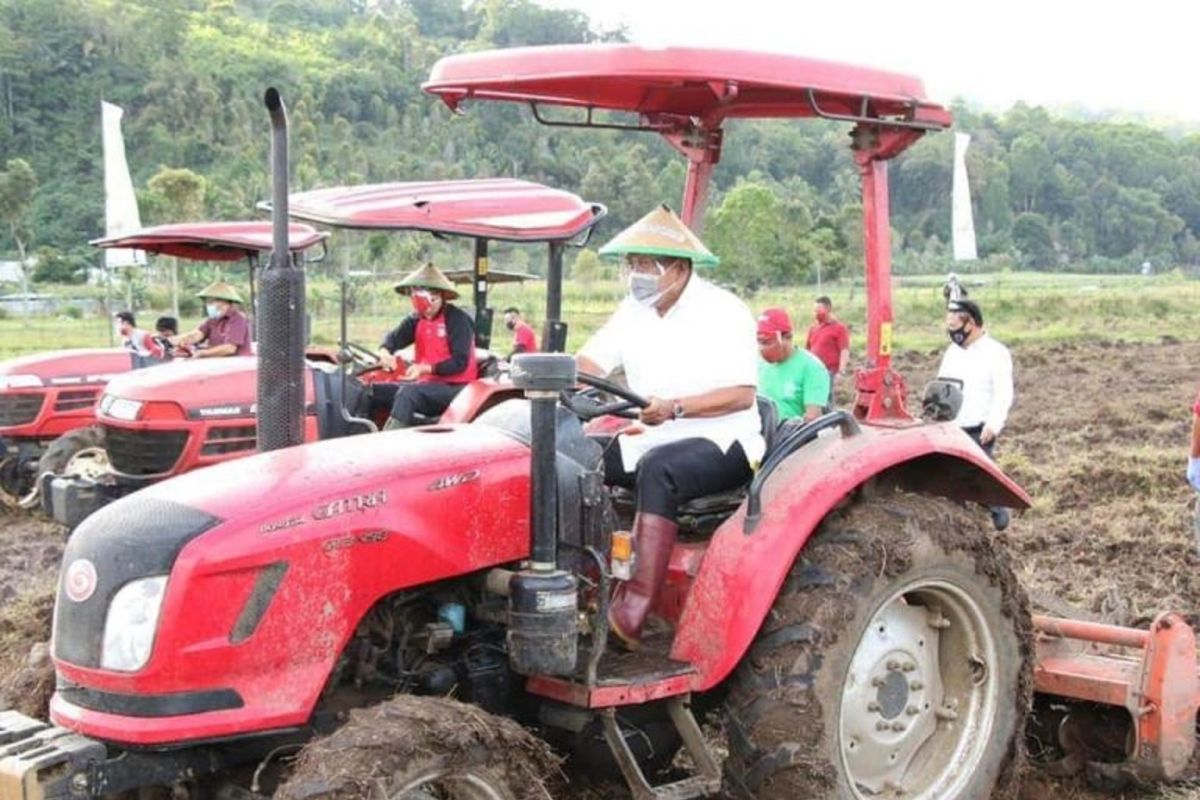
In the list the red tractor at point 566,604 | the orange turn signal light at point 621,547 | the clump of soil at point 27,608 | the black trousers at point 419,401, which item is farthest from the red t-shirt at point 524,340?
the orange turn signal light at point 621,547

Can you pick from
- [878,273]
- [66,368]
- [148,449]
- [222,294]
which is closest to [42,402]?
[66,368]

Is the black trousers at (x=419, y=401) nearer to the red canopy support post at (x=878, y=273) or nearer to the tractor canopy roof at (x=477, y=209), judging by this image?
the tractor canopy roof at (x=477, y=209)

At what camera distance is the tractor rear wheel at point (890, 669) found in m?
3.86

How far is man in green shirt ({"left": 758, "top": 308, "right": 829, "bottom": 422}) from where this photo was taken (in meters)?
8.77

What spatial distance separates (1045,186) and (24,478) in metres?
86.8

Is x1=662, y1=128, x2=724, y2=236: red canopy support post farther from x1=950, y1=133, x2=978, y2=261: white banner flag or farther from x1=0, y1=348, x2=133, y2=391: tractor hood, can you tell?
x1=950, y1=133, x2=978, y2=261: white banner flag

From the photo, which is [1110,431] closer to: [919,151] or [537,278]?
[537,278]

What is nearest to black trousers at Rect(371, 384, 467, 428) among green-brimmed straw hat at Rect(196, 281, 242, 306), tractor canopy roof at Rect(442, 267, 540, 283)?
tractor canopy roof at Rect(442, 267, 540, 283)

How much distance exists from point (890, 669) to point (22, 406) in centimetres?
852

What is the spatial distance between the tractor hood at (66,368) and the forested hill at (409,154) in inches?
292

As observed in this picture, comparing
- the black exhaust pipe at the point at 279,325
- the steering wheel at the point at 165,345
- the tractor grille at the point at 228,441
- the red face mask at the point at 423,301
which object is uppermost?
the black exhaust pipe at the point at 279,325

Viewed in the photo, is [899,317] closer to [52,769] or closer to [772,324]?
[772,324]

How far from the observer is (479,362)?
→ 29.3ft

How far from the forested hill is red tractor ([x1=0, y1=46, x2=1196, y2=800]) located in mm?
12839
